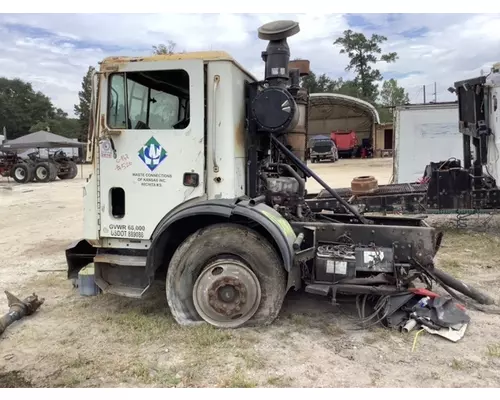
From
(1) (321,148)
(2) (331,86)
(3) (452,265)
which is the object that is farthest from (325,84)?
(3) (452,265)

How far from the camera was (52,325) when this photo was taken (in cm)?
429

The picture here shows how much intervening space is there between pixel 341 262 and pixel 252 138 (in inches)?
58.4

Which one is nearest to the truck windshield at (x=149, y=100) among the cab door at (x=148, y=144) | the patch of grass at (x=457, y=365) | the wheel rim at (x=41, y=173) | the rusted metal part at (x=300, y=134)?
the cab door at (x=148, y=144)

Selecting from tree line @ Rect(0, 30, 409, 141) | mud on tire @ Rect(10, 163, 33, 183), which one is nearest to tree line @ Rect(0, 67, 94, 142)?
tree line @ Rect(0, 30, 409, 141)

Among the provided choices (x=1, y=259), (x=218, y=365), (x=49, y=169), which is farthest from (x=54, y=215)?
(x=49, y=169)

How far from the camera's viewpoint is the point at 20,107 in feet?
235

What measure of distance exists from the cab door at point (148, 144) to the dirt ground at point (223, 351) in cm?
93

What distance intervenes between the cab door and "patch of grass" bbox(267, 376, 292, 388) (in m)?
1.68

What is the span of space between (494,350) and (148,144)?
337 centimetres

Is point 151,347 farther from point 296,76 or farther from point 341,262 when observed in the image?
point 296,76

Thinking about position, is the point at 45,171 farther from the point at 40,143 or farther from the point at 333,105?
the point at 333,105

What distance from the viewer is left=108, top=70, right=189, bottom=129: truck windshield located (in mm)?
4090

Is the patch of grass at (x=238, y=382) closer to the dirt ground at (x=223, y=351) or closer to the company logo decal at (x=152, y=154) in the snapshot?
the dirt ground at (x=223, y=351)

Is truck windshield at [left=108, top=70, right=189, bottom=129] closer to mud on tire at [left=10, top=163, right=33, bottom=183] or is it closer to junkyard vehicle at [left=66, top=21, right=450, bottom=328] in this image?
junkyard vehicle at [left=66, top=21, right=450, bottom=328]
